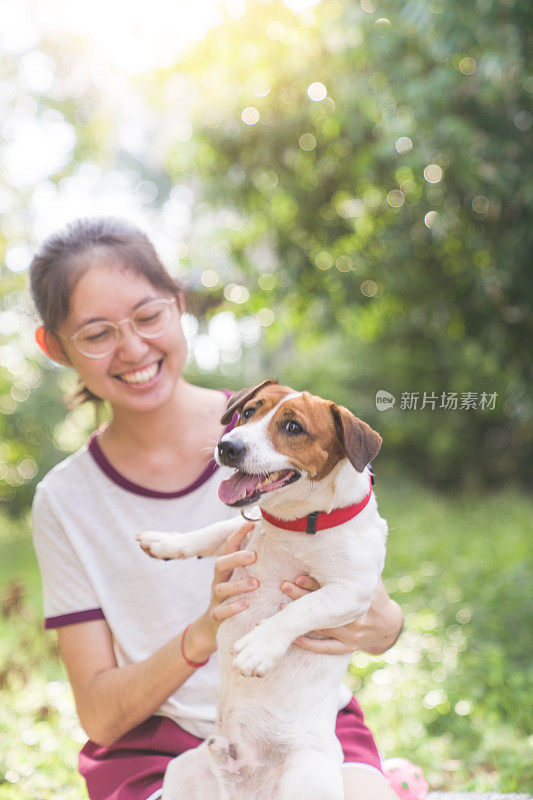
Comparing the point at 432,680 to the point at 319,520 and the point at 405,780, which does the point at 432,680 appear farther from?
the point at 319,520

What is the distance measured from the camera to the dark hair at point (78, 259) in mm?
2162

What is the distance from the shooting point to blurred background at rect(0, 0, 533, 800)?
3.54 m

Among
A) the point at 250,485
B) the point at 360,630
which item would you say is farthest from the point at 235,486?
the point at 360,630

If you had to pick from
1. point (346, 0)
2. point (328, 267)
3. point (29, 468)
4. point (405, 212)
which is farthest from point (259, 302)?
point (29, 468)

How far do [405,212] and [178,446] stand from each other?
284cm

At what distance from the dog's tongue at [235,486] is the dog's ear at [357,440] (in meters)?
0.23

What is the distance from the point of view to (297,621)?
1.67 meters

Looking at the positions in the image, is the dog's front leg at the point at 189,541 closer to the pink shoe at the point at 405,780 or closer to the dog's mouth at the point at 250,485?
the dog's mouth at the point at 250,485

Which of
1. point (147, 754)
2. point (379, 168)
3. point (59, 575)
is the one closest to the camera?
point (147, 754)

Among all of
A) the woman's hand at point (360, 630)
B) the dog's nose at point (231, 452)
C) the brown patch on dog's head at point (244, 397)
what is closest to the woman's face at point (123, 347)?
the brown patch on dog's head at point (244, 397)

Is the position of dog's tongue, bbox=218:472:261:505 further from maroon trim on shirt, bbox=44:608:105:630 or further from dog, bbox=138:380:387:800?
maroon trim on shirt, bbox=44:608:105:630

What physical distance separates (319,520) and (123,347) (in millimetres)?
797

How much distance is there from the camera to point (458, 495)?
8289 mm

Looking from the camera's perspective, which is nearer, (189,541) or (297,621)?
(297,621)
